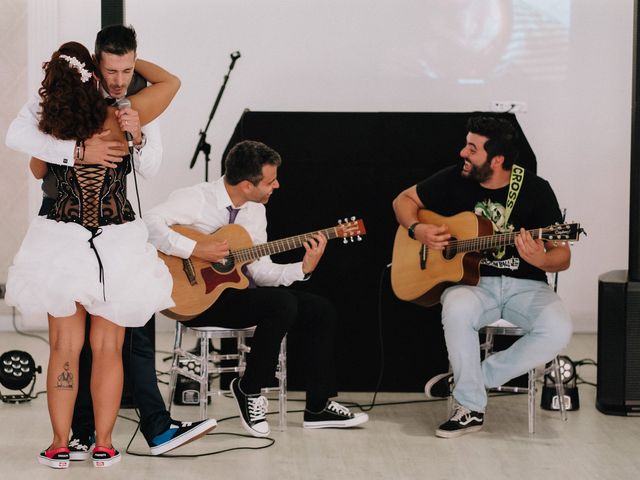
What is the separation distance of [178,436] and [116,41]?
4.82 ft

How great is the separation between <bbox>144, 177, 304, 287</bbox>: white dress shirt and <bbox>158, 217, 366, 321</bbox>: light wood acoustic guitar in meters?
0.04

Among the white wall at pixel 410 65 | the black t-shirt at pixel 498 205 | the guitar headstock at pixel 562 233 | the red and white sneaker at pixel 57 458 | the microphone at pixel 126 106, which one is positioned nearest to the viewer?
the microphone at pixel 126 106

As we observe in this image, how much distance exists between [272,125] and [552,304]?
1.51m

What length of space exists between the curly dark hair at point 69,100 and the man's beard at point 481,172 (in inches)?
65.0

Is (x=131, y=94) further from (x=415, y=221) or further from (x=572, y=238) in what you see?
(x=572, y=238)

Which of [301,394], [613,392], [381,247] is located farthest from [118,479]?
[613,392]

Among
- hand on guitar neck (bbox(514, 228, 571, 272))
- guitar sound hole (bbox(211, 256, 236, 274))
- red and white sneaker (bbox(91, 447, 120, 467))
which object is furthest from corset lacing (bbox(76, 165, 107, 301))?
hand on guitar neck (bbox(514, 228, 571, 272))

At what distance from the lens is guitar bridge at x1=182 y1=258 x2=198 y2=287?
4.31 m

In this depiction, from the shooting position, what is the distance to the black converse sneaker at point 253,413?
Result: 424 cm

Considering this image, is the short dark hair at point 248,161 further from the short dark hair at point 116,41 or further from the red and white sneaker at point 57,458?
the red and white sneaker at point 57,458

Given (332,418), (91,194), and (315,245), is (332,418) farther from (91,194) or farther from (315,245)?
(91,194)

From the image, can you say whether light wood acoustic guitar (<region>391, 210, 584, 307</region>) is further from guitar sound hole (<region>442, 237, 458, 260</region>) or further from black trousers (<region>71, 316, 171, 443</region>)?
black trousers (<region>71, 316, 171, 443</region>)

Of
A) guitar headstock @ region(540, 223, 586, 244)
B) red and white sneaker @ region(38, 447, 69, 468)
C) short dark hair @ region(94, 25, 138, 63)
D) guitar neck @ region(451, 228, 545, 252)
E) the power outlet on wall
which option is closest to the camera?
short dark hair @ region(94, 25, 138, 63)

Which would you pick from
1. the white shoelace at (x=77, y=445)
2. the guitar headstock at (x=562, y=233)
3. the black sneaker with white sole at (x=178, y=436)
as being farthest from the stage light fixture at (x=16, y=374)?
the guitar headstock at (x=562, y=233)
